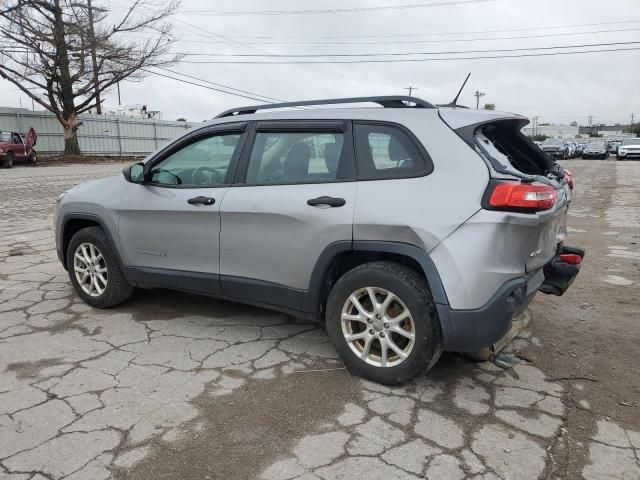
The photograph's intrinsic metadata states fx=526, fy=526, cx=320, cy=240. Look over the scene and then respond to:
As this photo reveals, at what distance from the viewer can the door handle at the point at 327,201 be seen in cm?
329

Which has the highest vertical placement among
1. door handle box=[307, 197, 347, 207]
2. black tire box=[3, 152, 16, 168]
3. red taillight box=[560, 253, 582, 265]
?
door handle box=[307, 197, 347, 207]

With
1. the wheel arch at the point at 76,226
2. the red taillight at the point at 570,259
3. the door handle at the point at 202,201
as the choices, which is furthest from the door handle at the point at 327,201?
the wheel arch at the point at 76,226

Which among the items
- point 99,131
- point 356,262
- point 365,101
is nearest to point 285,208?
point 356,262

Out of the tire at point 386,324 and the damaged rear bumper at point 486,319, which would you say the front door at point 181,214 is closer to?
the tire at point 386,324

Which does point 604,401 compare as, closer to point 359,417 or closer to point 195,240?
point 359,417

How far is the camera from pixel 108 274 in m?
4.56

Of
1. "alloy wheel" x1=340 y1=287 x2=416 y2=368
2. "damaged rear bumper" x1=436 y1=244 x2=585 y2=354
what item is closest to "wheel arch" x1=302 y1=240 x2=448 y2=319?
"damaged rear bumper" x1=436 y1=244 x2=585 y2=354

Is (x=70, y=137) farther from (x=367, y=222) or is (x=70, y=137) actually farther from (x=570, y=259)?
(x=570, y=259)

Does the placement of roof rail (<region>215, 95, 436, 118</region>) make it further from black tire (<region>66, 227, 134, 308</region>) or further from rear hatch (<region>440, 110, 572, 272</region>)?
black tire (<region>66, 227, 134, 308</region>)

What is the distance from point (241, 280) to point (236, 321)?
0.72 meters

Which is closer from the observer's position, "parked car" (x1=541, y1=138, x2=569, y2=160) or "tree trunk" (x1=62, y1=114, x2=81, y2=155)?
"tree trunk" (x1=62, y1=114, x2=81, y2=155)

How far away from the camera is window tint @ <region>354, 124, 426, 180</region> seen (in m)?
3.16

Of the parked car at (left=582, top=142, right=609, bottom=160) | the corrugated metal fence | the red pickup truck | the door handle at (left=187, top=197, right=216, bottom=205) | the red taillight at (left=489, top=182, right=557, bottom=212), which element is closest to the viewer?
the red taillight at (left=489, top=182, right=557, bottom=212)

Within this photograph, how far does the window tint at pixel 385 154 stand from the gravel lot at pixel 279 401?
134 centimetres
